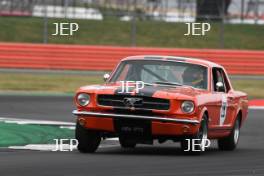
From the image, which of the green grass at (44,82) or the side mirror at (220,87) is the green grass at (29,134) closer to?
the side mirror at (220,87)

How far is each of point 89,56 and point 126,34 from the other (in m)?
7.64

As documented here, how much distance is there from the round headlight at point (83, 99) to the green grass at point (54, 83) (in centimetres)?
1377

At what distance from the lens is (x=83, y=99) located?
13.3 metres

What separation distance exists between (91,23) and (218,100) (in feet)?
82.9

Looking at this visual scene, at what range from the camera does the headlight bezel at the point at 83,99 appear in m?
13.2

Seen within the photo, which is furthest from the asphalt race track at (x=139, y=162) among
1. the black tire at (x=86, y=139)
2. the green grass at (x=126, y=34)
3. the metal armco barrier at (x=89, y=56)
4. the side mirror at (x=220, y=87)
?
the green grass at (x=126, y=34)

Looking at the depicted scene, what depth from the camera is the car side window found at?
14652mm

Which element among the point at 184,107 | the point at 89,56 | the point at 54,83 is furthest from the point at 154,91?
the point at 89,56

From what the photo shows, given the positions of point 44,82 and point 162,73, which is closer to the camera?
point 162,73

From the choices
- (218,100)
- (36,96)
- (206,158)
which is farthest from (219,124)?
(36,96)

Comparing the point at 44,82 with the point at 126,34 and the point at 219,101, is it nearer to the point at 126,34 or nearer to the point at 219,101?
the point at 126,34

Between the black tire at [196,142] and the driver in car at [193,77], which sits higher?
the driver in car at [193,77]

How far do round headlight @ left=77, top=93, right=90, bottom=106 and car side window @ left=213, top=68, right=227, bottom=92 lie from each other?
2.23 metres

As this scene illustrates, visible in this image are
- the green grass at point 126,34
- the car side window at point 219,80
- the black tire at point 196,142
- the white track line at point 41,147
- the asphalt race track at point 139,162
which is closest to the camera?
the asphalt race track at point 139,162
